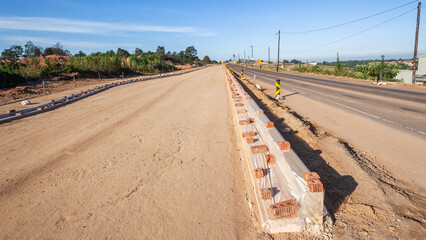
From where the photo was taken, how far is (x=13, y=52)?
5378 cm

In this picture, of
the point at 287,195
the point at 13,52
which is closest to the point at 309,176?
the point at 287,195

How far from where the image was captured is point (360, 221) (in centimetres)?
254

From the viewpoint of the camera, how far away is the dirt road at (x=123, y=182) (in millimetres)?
2682

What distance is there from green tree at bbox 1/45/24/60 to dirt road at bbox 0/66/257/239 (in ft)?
202

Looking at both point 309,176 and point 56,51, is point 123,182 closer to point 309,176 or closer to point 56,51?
point 309,176

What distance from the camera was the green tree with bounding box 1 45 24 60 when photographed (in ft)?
173

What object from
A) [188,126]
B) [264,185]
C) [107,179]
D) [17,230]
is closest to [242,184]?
[264,185]

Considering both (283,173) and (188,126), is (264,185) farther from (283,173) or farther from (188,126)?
(188,126)

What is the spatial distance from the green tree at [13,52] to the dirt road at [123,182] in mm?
61570

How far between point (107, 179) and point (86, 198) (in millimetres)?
563

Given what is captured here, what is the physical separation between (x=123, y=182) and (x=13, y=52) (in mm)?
68503

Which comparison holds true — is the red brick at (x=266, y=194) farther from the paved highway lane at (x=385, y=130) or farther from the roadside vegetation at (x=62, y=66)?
the roadside vegetation at (x=62, y=66)

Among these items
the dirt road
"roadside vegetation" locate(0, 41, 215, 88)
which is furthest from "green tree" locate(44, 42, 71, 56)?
the dirt road

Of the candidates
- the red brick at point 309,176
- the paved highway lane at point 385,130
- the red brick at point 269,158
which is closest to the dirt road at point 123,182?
the red brick at point 269,158
